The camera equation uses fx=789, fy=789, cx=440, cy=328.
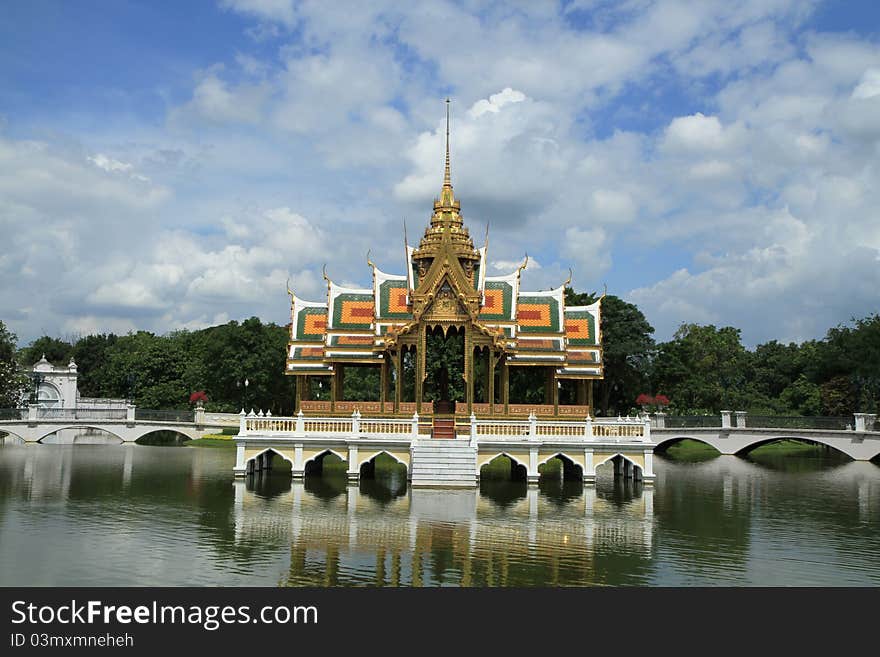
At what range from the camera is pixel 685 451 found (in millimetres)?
49344

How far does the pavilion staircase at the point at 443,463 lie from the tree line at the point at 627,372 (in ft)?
69.4

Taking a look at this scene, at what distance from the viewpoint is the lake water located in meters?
12.8

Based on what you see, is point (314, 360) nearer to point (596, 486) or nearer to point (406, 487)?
point (406, 487)

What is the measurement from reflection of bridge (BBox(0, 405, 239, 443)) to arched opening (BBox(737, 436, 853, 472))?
3070 cm

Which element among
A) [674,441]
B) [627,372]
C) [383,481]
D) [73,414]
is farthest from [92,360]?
[383,481]

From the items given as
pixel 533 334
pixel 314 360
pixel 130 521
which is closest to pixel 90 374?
pixel 314 360

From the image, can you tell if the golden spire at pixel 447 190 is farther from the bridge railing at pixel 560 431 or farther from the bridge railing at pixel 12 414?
the bridge railing at pixel 12 414

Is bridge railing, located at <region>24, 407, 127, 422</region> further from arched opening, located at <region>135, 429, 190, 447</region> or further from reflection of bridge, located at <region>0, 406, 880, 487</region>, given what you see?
reflection of bridge, located at <region>0, 406, 880, 487</region>

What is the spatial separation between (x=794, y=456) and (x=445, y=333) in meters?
29.0

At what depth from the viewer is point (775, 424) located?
4284 centimetres

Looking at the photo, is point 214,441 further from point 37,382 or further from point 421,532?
point 421,532

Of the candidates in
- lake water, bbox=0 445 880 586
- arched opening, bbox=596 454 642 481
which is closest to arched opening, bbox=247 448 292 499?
lake water, bbox=0 445 880 586

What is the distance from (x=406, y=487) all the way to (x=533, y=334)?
27.7 ft

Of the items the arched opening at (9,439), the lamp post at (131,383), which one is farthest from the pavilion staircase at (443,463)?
the lamp post at (131,383)
